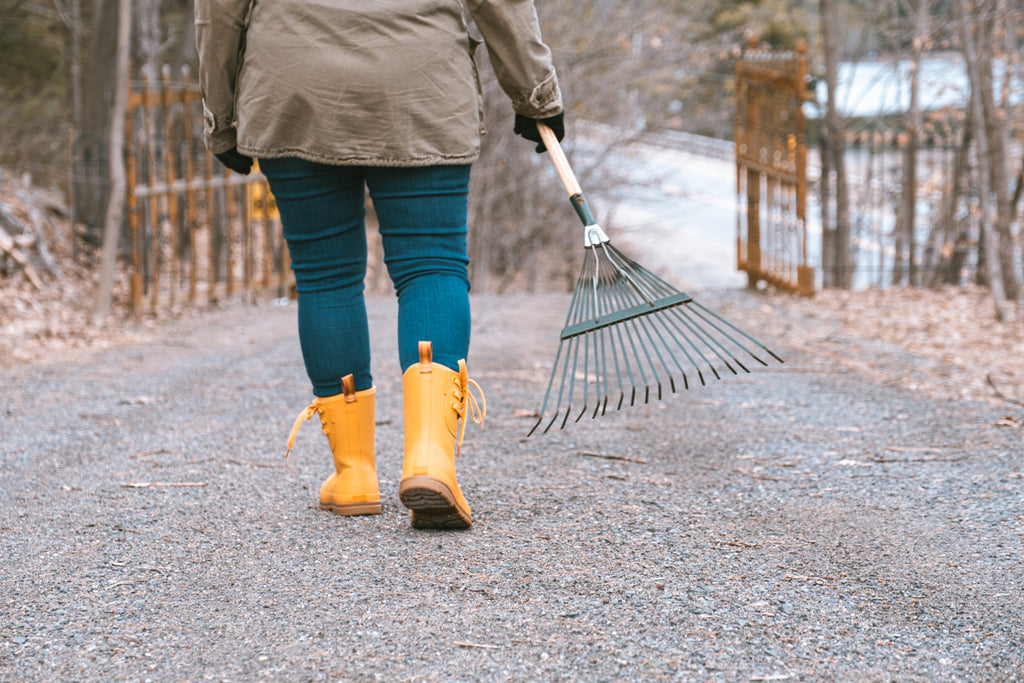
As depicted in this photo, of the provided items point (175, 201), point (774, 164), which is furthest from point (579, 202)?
point (774, 164)

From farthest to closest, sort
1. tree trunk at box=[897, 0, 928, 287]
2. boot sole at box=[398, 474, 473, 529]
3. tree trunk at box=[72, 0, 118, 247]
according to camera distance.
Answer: tree trunk at box=[72, 0, 118, 247], tree trunk at box=[897, 0, 928, 287], boot sole at box=[398, 474, 473, 529]

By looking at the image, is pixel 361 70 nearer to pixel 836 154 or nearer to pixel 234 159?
pixel 234 159

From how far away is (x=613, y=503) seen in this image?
8.73 feet

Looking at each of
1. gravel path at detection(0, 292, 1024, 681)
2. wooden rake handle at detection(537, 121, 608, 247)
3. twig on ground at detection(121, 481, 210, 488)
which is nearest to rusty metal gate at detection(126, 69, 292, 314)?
gravel path at detection(0, 292, 1024, 681)

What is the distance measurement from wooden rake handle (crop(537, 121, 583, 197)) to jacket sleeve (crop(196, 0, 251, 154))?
0.73m

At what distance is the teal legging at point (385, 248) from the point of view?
2361 mm

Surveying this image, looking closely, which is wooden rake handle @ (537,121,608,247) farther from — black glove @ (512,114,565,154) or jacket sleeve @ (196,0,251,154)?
jacket sleeve @ (196,0,251,154)

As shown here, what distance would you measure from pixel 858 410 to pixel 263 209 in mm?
6673

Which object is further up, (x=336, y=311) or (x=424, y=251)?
(x=424, y=251)

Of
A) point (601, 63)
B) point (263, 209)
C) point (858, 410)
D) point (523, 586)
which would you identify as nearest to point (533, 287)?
point (601, 63)

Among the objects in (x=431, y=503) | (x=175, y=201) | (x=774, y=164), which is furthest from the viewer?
(x=774, y=164)

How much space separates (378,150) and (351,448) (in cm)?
74

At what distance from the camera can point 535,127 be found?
8.21 ft

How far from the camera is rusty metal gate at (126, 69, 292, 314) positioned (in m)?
7.79
